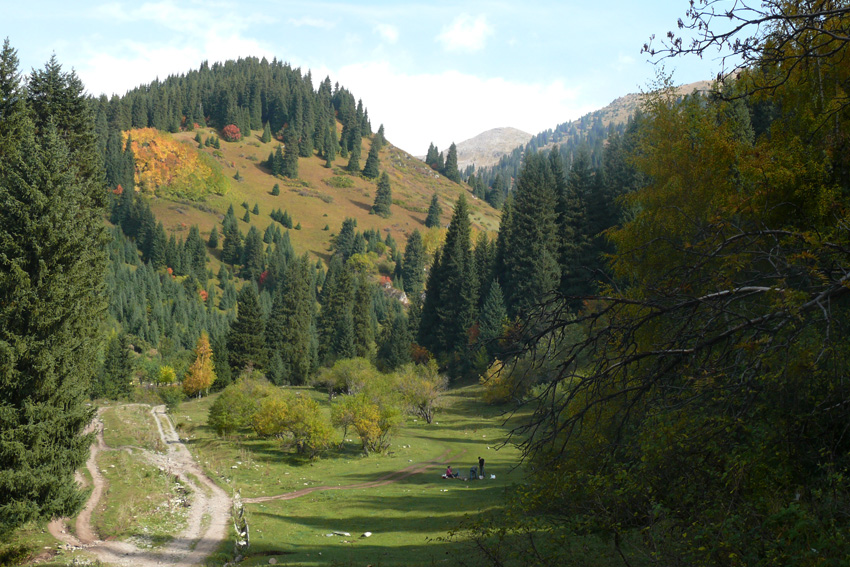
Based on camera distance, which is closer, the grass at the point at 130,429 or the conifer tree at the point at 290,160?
the grass at the point at 130,429

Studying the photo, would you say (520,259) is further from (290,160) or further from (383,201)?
(290,160)

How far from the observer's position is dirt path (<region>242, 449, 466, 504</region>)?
26.9 m

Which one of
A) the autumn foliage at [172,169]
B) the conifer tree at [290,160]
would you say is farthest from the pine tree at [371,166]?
the autumn foliage at [172,169]

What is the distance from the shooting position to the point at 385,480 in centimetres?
3089

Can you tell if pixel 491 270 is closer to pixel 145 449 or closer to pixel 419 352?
pixel 419 352

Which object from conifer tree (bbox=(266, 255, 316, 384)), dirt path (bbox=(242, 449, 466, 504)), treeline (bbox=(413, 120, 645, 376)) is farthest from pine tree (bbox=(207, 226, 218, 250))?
dirt path (bbox=(242, 449, 466, 504))

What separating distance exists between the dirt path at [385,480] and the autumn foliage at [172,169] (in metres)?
135

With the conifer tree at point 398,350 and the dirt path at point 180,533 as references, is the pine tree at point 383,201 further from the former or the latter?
the dirt path at point 180,533

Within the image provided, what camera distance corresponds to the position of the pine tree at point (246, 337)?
64.2m

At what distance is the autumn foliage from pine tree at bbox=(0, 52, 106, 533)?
Result: 142 m

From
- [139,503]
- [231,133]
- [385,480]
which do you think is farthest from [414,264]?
[139,503]

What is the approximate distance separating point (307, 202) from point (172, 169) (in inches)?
1438

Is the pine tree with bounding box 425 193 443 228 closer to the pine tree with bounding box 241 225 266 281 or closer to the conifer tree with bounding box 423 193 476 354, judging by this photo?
the pine tree with bounding box 241 225 266 281

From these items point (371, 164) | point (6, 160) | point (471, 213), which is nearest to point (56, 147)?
point (6, 160)
